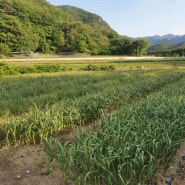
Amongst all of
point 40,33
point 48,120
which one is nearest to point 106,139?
point 48,120

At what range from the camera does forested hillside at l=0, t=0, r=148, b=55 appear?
63.1 meters

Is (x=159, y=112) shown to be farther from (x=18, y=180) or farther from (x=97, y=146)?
(x=18, y=180)

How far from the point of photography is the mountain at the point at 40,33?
205ft

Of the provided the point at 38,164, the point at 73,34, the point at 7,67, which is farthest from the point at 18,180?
the point at 73,34

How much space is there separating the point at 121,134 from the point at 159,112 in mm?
1605

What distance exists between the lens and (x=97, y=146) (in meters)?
3.36

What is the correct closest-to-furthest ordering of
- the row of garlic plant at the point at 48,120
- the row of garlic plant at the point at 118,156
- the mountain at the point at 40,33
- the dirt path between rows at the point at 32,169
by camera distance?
the row of garlic plant at the point at 118,156 → the dirt path between rows at the point at 32,169 → the row of garlic plant at the point at 48,120 → the mountain at the point at 40,33

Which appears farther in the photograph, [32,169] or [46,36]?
[46,36]

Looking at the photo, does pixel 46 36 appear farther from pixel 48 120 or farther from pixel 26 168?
pixel 26 168

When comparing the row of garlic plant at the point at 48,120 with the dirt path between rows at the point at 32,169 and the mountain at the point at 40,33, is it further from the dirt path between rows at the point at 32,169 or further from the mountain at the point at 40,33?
the mountain at the point at 40,33

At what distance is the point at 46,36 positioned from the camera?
255 feet

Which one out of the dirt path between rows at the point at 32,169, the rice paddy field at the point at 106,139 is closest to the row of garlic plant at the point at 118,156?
the rice paddy field at the point at 106,139

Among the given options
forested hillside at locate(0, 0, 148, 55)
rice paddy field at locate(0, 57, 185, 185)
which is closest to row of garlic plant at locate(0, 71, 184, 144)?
rice paddy field at locate(0, 57, 185, 185)

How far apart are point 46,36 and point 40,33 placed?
8.50 feet
